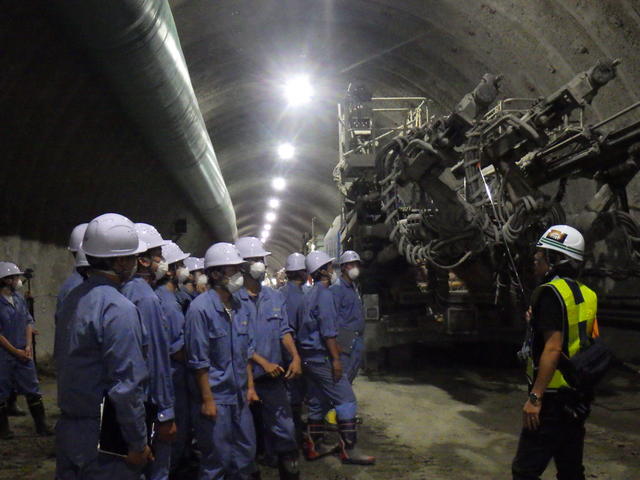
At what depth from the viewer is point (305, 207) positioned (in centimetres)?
2755

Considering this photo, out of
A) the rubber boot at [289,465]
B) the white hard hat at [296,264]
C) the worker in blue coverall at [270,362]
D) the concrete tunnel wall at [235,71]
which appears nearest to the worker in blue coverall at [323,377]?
the worker in blue coverall at [270,362]

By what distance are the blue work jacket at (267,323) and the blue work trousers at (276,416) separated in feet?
0.39

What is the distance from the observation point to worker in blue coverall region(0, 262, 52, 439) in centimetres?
612

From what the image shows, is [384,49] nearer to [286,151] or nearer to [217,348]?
[286,151]

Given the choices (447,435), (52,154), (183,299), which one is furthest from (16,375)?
(447,435)

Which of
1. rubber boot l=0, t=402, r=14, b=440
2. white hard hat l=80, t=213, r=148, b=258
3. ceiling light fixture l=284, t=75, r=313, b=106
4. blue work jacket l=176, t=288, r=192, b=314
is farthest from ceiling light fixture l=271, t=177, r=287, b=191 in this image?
white hard hat l=80, t=213, r=148, b=258

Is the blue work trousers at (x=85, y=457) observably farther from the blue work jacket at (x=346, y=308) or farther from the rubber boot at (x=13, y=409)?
the rubber boot at (x=13, y=409)

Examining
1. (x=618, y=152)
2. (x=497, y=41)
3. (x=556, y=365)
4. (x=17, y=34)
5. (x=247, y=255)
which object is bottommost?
(x=556, y=365)

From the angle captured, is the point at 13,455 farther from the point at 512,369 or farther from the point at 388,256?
the point at 512,369

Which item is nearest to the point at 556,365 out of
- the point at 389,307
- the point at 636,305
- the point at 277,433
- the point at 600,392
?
the point at 277,433

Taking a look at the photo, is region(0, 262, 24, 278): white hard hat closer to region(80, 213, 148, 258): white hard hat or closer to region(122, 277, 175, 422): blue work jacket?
region(122, 277, 175, 422): blue work jacket

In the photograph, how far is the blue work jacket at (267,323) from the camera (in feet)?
15.7

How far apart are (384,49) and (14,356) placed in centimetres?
848

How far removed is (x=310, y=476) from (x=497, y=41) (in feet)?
24.8
